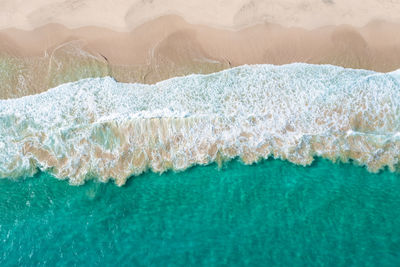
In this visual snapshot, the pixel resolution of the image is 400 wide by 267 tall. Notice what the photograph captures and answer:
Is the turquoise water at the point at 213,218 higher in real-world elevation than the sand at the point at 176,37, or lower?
lower

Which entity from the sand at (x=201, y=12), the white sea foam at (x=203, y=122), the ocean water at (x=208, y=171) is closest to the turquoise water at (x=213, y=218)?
the ocean water at (x=208, y=171)

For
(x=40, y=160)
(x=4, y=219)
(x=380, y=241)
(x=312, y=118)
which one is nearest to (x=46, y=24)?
(x=40, y=160)

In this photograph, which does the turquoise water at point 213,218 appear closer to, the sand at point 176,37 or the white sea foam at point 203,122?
the white sea foam at point 203,122

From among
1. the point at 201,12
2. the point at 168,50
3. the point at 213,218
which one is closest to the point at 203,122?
the point at 168,50

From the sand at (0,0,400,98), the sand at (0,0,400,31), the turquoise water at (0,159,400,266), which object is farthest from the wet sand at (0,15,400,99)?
the turquoise water at (0,159,400,266)

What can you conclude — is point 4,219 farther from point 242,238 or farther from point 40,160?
point 242,238

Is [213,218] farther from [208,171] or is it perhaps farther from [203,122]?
[203,122]

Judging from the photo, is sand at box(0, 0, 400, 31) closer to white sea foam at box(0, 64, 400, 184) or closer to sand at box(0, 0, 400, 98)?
sand at box(0, 0, 400, 98)
